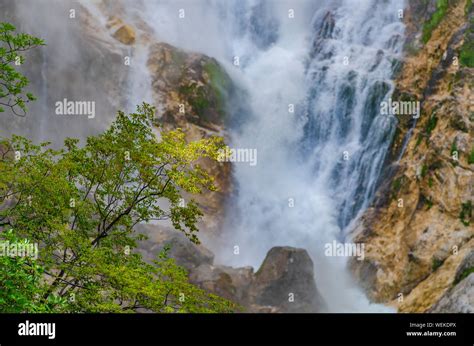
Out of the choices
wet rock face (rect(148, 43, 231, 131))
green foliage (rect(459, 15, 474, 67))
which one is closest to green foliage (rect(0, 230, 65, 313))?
green foliage (rect(459, 15, 474, 67))

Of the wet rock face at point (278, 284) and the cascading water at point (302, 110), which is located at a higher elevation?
the cascading water at point (302, 110)

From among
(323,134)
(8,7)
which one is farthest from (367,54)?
(8,7)

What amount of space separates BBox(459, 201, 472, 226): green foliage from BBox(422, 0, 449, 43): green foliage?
11.8 metres

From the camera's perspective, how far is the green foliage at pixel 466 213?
27.9 meters

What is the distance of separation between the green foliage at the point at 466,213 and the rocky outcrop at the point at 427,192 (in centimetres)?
5

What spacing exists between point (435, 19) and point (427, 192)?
11968 mm

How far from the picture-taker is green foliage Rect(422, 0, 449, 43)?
34.9m

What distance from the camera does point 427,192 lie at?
2986 centimetres

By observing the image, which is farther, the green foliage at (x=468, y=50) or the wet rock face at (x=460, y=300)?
the green foliage at (x=468, y=50)

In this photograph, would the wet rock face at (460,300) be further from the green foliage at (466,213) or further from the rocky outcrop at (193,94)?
the rocky outcrop at (193,94)

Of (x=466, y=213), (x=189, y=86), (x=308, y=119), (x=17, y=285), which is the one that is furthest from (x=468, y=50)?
(x=17, y=285)

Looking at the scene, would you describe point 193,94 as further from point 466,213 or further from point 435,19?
point 466,213

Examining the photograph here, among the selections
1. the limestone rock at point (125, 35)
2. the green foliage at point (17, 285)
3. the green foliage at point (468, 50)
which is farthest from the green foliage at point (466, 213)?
the limestone rock at point (125, 35)
